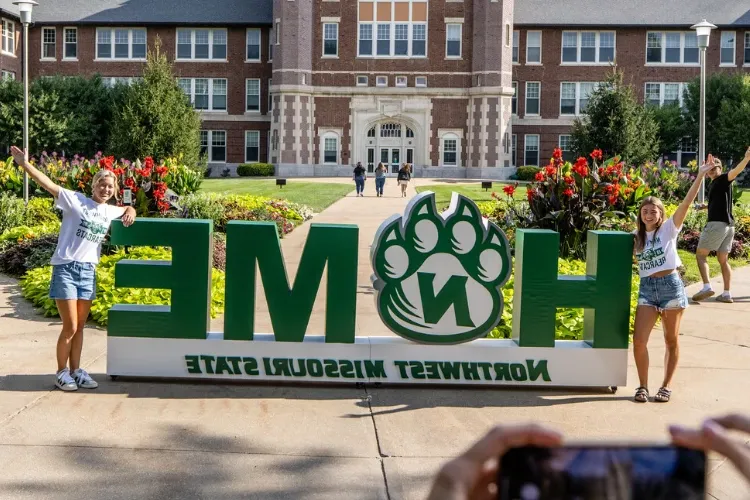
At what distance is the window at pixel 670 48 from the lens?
52219mm

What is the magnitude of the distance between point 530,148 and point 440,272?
155ft

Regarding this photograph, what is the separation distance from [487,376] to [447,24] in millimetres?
45703

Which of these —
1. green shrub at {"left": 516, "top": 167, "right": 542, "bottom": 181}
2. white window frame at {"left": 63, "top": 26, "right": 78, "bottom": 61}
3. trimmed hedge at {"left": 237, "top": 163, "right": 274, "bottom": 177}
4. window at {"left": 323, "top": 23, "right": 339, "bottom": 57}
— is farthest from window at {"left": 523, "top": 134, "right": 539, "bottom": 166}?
white window frame at {"left": 63, "top": 26, "right": 78, "bottom": 61}

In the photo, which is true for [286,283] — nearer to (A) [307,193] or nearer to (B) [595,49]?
(A) [307,193]

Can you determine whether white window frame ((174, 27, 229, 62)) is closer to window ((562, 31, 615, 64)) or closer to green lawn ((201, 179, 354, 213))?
green lawn ((201, 179, 354, 213))

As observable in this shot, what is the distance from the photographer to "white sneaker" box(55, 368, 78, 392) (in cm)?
677

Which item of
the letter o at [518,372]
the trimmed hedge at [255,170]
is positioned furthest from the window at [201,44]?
the letter o at [518,372]

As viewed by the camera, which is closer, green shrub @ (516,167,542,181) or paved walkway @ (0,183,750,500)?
paved walkway @ (0,183,750,500)

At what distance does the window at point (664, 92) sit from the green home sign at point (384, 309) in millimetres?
48264

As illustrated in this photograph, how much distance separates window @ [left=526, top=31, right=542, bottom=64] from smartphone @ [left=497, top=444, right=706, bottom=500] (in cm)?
5313

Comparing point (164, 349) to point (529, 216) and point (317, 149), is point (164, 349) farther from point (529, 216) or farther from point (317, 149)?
point (317, 149)

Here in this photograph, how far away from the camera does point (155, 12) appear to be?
53.1 m

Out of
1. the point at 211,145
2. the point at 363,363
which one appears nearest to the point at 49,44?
the point at 211,145

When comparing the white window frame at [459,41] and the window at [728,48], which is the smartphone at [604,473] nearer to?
the white window frame at [459,41]
